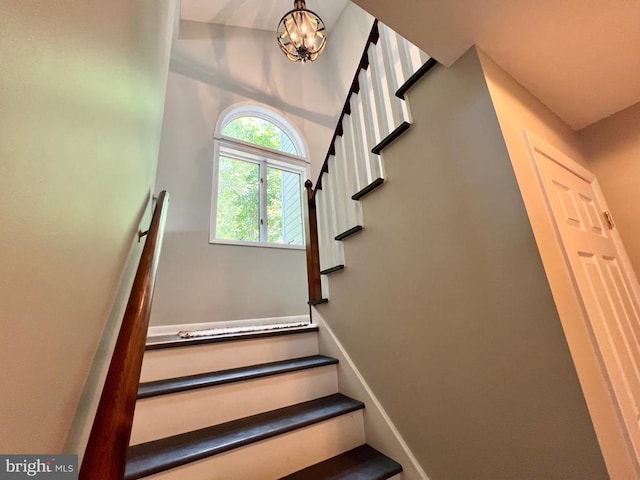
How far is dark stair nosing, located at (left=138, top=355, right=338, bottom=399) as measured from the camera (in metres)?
1.21

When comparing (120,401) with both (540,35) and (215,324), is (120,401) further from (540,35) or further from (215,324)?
(215,324)

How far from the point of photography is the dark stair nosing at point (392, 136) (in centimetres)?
133

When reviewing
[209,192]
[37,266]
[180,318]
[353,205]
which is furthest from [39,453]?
[209,192]

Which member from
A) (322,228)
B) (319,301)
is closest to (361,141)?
(322,228)

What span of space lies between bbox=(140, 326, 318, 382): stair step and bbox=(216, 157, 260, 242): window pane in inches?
70.8

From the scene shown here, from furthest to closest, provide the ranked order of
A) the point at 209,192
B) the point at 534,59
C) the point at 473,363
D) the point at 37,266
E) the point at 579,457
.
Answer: the point at 209,192
the point at 534,59
the point at 473,363
the point at 579,457
the point at 37,266

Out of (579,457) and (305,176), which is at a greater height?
(305,176)

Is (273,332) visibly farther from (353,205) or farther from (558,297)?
(558,297)

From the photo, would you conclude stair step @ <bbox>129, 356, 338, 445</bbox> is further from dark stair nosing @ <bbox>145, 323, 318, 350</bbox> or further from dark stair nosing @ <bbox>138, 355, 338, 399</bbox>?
dark stair nosing @ <bbox>145, 323, 318, 350</bbox>

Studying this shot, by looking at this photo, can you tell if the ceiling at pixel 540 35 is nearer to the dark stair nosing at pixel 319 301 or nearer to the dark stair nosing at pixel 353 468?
the dark stair nosing at pixel 319 301

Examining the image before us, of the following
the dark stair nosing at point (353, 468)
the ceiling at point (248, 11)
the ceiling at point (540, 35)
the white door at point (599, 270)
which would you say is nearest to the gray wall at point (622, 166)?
the white door at point (599, 270)

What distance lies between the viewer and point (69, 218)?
20.3 inches

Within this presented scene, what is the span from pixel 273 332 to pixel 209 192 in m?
2.14

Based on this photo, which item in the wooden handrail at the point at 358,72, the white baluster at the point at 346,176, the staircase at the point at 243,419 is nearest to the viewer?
the staircase at the point at 243,419
